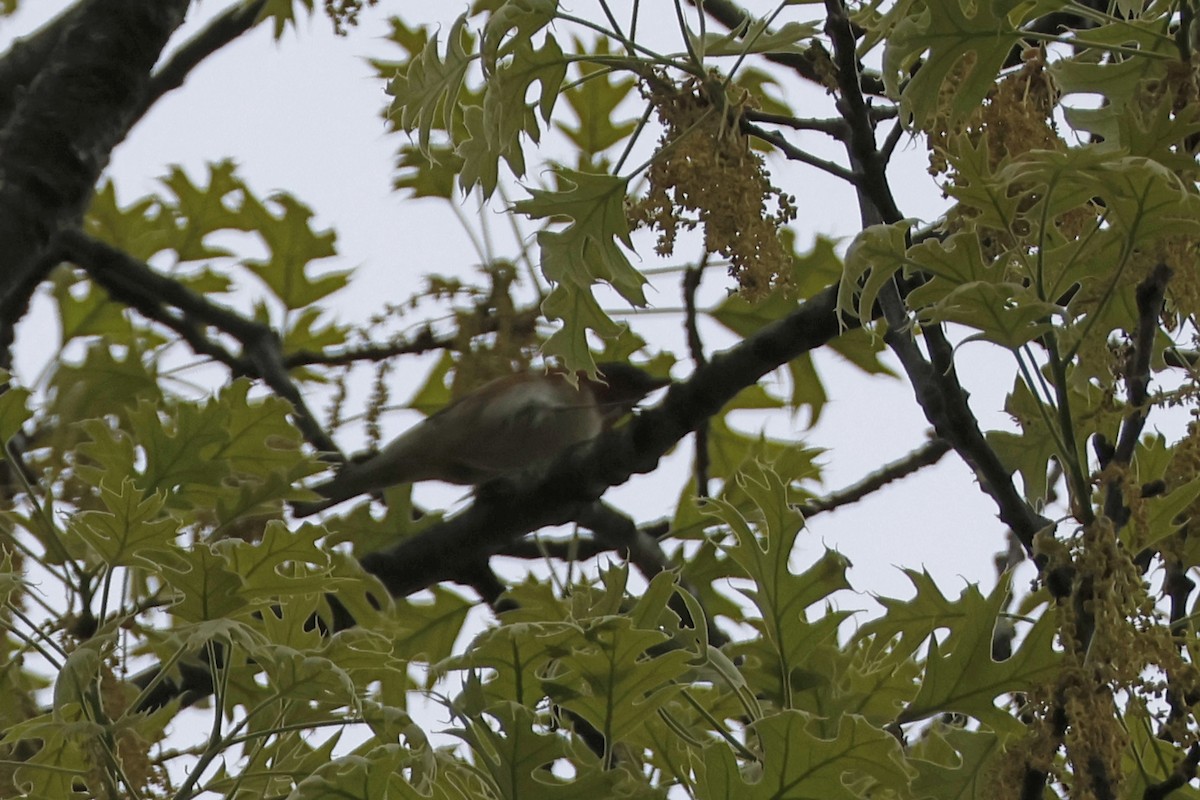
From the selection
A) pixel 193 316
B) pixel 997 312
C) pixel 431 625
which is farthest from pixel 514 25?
pixel 193 316

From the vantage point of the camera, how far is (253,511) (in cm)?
144

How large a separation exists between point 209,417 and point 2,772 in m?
0.42

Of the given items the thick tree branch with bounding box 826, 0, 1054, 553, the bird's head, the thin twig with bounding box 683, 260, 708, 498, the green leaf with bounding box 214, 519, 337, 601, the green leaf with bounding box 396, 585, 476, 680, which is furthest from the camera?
the bird's head

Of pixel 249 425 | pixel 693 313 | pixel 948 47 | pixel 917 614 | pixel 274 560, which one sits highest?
pixel 693 313

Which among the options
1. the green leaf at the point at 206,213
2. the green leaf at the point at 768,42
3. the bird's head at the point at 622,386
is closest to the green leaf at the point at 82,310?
the green leaf at the point at 206,213

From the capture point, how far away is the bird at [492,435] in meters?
2.73

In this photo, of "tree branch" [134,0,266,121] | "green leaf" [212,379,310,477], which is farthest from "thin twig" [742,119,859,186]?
"tree branch" [134,0,266,121]

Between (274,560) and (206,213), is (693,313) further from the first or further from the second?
(206,213)

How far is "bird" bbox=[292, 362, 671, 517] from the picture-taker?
107 inches

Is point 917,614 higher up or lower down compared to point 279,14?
lower down

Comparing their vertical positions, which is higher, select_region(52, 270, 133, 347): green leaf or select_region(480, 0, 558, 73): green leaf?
select_region(52, 270, 133, 347): green leaf

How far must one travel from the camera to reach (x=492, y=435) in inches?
108

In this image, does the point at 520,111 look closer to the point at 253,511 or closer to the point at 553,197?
the point at 553,197

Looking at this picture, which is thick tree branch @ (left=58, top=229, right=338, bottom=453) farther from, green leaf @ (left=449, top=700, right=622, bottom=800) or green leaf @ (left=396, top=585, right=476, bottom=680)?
green leaf @ (left=449, top=700, right=622, bottom=800)
